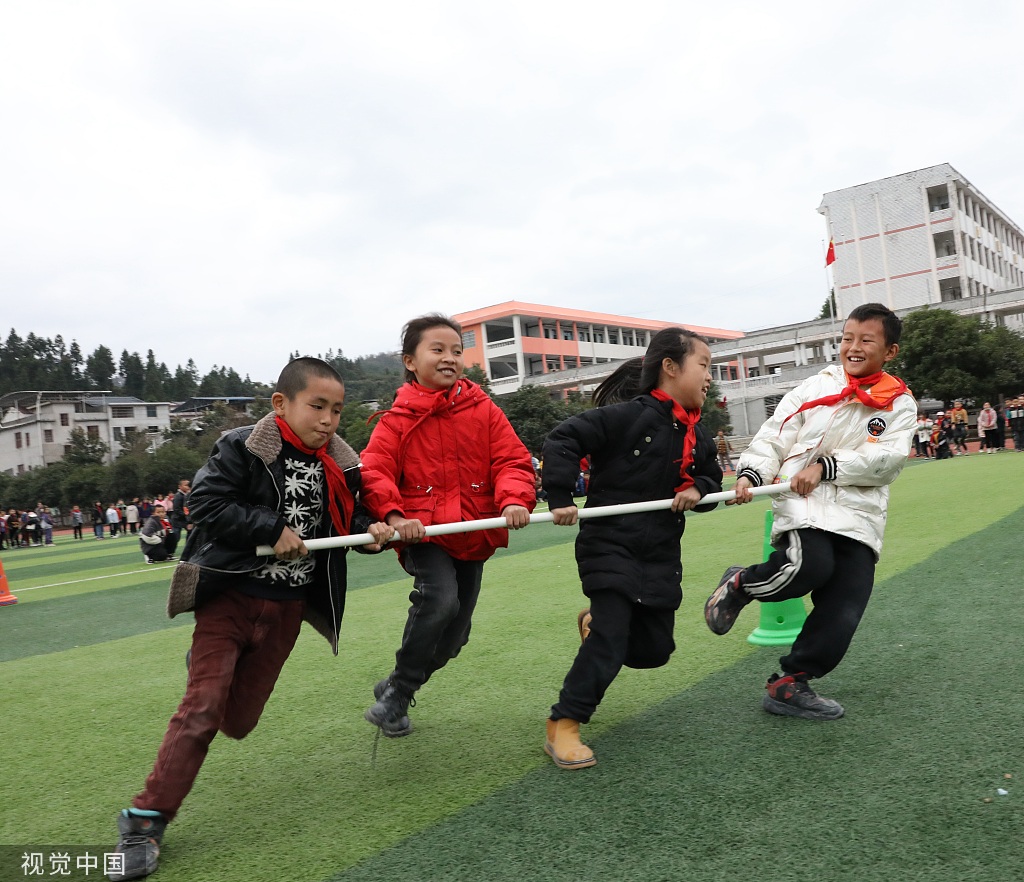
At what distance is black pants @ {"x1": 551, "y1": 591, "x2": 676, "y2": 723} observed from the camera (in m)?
3.11

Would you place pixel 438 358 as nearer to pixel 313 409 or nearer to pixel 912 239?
pixel 313 409

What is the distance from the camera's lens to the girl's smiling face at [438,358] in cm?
344

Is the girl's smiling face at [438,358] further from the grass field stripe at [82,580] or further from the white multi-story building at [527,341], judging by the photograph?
the white multi-story building at [527,341]

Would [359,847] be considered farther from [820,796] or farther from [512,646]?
[512,646]

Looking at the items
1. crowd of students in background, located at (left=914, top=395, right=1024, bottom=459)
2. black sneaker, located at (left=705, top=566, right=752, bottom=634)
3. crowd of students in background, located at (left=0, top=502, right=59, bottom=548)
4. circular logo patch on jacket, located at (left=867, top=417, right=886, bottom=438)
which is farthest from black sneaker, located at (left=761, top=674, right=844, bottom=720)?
crowd of students in background, located at (left=0, top=502, right=59, bottom=548)

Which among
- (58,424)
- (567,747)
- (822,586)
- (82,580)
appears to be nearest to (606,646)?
(567,747)

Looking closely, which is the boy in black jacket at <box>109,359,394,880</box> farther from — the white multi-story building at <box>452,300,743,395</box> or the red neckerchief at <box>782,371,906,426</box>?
the white multi-story building at <box>452,300,743,395</box>

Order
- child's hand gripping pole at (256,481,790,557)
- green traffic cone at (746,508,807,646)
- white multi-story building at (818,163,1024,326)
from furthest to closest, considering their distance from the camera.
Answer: white multi-story building at (818,163,1024,326)
green traffic cone at (746,508,807,646)
child's hand gripping pole at (256,481,790,557)

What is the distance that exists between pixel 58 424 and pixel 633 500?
230 ft

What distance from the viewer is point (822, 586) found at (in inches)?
135

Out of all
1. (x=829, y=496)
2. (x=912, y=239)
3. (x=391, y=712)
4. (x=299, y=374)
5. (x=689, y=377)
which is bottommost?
(x=391, y=712)

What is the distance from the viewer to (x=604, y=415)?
3.29 metres

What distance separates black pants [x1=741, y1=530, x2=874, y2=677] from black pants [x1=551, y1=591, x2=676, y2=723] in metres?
0.50

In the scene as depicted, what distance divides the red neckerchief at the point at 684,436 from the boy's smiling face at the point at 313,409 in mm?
1249
